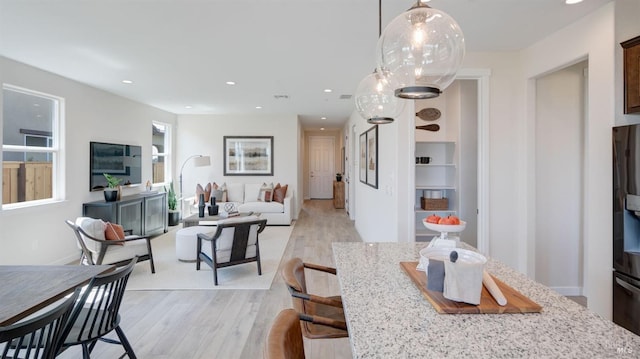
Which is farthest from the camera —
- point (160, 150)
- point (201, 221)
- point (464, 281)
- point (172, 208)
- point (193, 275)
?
point (160, 150)

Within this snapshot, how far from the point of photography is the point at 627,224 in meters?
2.04

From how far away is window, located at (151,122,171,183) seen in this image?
6.96 m

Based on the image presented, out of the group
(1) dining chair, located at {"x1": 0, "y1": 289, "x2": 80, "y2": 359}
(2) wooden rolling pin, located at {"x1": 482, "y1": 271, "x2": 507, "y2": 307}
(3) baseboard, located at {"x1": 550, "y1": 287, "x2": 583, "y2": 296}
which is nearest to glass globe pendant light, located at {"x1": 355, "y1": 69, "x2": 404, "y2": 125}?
(2) wooden rolling pin, located at {"x1": 482, "y1": 271, "x2": 507, "y2": 307}

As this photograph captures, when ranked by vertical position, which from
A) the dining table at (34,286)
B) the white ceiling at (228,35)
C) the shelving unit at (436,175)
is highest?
the white ceiling at (228,35)

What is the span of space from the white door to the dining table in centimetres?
1020

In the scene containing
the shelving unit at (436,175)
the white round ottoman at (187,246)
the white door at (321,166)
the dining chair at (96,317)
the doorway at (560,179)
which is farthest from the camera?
the white door at (321,166)

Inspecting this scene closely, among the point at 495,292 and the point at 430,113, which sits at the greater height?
the point at 430,113

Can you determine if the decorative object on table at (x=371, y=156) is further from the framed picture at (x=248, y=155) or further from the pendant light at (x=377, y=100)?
the framed picture at (x=248, y=155)

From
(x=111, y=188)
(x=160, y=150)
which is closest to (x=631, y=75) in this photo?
(x=111, y=188)

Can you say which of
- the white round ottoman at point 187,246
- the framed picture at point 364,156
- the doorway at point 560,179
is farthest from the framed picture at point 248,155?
the doorway at point 560,179

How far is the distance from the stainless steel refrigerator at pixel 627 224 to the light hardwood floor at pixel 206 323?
74.2 inches

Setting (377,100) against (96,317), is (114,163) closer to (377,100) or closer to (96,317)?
(96,317)

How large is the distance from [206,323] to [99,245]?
1.74 metres

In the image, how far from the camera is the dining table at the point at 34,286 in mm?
1375
